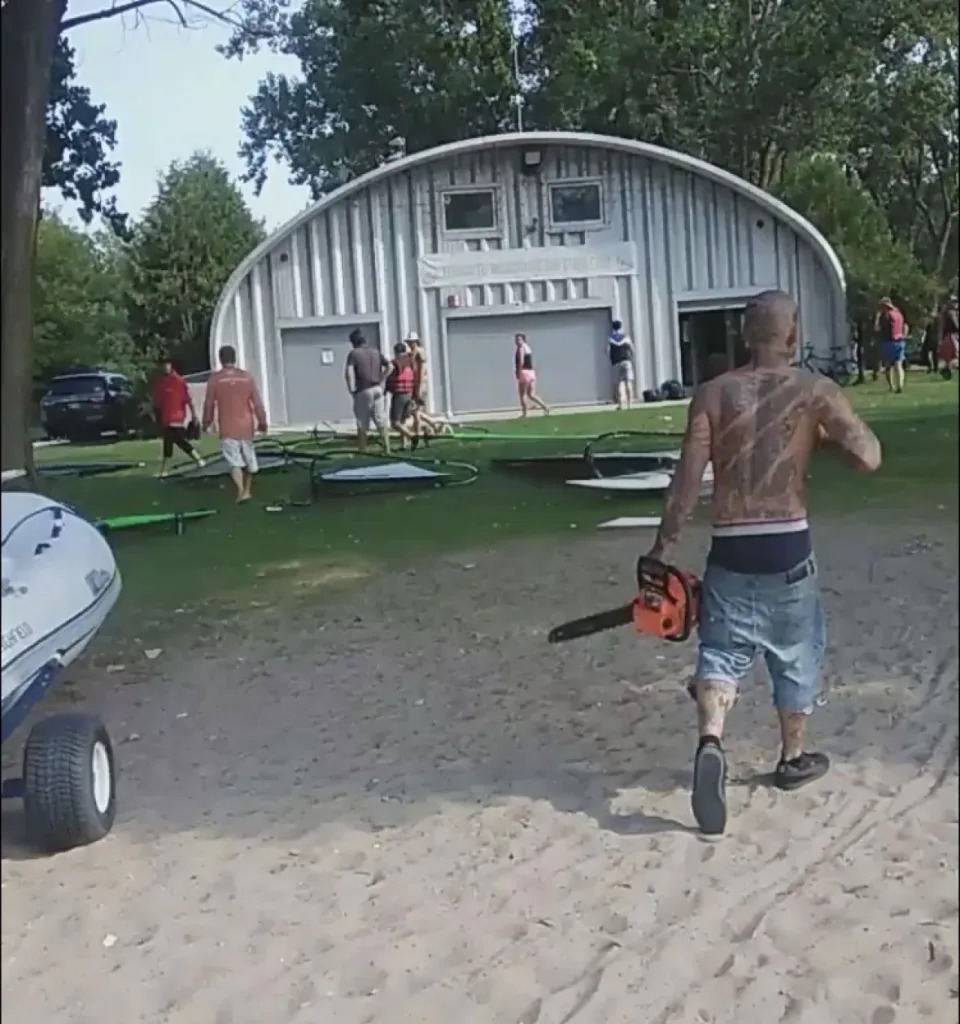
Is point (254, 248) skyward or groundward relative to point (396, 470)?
skyward

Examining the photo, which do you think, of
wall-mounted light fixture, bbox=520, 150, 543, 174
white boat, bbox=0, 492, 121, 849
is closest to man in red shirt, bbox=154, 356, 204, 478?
wall-mounted light fixture, bbox=520, 150, 543, 174

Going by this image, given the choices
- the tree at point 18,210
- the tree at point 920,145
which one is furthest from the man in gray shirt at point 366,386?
the tree at point 18,210

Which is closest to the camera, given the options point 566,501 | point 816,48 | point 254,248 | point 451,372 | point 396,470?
point 816,48

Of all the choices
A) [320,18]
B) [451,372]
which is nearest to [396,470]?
[451,372]

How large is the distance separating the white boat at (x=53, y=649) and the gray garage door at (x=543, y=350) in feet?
23.4

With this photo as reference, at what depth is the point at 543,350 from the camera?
34.9ft

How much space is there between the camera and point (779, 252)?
6.80 metres

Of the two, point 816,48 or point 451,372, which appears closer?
point 816,48

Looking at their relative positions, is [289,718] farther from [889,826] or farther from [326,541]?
[326,541]

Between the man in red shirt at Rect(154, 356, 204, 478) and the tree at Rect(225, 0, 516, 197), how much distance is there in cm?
174

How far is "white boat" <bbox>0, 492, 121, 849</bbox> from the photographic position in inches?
33.4

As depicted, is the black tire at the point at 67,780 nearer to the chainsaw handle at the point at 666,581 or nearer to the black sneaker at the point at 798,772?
the chainsaw handle at the point at 666,581

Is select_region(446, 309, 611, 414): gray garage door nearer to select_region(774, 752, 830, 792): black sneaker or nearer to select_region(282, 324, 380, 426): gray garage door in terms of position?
select_region(282, 324, 380, 426): gray garage door

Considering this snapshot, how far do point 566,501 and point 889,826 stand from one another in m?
5.12
